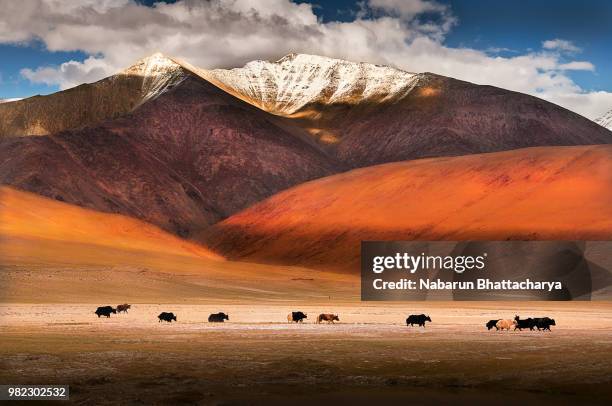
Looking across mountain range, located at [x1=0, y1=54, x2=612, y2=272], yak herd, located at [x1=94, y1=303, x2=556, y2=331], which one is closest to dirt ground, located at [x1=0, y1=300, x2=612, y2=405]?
yak herd, located at [x1=94, y1=303, x2=556, y2=331]

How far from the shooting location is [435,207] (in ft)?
410

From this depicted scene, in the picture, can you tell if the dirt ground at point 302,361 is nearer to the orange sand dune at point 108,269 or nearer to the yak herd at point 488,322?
the yak herd at point 488,322

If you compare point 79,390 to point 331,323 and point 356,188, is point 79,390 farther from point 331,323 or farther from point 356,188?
point 356,188

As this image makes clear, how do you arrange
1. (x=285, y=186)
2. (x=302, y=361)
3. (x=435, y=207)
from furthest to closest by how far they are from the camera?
(x=285, y=186) < (x=435, y=207) < (x=302, y=361)

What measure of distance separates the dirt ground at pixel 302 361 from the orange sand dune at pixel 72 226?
5340 cm

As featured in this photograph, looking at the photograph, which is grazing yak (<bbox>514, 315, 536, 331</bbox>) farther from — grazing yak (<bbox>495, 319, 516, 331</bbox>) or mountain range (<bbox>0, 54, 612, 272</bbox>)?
mountain range (<bbox>0, 54, 612, 272</bbox>)

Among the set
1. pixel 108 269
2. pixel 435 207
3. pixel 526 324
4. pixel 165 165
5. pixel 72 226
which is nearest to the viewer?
pixel 526 324

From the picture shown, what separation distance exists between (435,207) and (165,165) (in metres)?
73.5

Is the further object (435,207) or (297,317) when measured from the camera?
(435,207)

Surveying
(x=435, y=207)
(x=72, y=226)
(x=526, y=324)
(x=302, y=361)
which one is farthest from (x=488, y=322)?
(x=435, y=207)

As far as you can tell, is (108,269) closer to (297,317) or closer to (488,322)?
(297,317)

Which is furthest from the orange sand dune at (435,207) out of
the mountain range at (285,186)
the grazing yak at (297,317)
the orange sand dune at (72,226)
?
the grazing yak at (297,317)

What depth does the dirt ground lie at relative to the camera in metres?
21.8

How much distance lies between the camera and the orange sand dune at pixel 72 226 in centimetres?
9856
